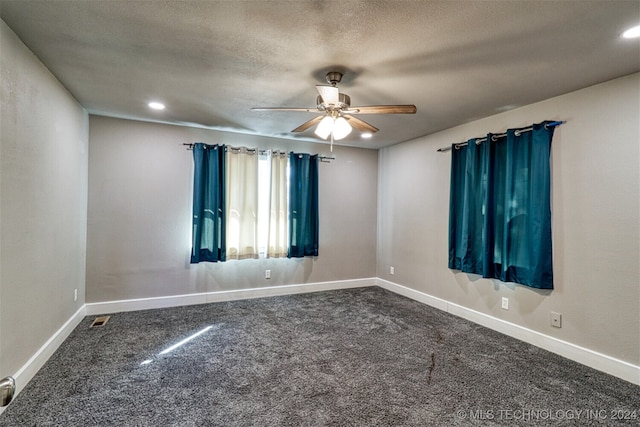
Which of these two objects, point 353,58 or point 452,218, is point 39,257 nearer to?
A: point 353,58

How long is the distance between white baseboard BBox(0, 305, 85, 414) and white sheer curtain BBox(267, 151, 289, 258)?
2374mm

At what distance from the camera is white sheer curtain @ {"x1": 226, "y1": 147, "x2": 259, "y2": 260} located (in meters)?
4.55

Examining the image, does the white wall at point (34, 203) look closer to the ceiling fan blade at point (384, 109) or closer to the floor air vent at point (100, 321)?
the floor air vent at point (100, 321)

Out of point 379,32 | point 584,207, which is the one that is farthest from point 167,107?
point 584,207

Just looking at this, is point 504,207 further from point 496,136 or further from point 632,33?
point 632,33

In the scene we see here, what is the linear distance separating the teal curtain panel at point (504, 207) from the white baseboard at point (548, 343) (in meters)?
0.51

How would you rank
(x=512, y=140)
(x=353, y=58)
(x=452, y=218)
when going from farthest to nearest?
(x=452, y=218) < (x=512, y=140) < (x=353, y=58)

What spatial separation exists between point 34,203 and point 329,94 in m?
2.42

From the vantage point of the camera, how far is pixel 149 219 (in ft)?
13.6

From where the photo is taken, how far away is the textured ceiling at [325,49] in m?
1.81

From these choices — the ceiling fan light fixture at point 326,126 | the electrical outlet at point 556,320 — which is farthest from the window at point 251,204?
the electrical outlet at point 556,320

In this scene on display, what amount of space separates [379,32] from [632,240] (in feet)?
8.50

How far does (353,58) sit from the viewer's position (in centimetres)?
236

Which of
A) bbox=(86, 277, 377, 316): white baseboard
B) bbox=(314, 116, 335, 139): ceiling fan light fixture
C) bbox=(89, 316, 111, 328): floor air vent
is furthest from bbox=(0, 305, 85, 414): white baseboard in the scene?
bbox=(314, 116, 335, 139): ceiling fan light fixture
